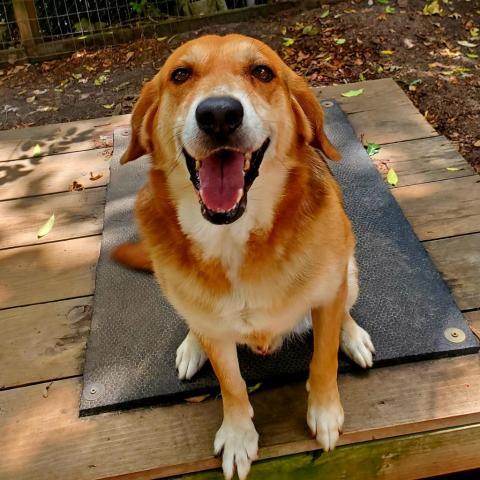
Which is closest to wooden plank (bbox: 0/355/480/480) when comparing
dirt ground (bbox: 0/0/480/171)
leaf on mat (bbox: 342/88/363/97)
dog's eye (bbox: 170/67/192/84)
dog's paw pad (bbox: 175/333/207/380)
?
dog's paw pad (bbox: 175/333/207/380)

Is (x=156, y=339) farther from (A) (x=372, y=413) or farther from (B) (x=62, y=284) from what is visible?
(A) (x=372, y=413)

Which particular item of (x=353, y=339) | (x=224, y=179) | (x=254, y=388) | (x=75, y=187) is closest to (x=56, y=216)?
(x=75, y=187)

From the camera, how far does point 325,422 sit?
5.98 ft

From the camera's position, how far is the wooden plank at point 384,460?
1.87 m

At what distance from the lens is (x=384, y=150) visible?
327 cm

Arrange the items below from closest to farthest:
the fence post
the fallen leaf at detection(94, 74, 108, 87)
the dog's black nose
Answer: the dog's black nose
the fallen leaf at detection(94, 74, 108, 87)
the fence post

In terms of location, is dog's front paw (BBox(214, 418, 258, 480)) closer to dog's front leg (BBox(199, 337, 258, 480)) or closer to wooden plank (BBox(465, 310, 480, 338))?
dog's front leg (BBox(199, 337, 258, 480))

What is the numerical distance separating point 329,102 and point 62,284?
2.22 metres

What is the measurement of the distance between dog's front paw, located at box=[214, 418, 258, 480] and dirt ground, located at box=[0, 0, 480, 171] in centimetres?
319

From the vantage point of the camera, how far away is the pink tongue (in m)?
1.58

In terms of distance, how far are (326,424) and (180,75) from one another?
1.29 meters

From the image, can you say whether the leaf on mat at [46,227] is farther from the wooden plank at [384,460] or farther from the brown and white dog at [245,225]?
the wooden plank at [384,460]

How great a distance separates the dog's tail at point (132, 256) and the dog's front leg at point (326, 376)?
3.08 feet

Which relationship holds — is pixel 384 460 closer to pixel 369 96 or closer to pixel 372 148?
A: pixel 372 148
